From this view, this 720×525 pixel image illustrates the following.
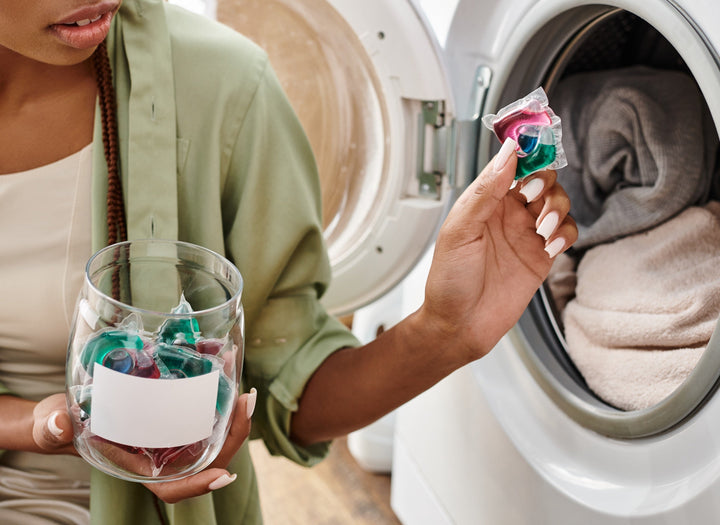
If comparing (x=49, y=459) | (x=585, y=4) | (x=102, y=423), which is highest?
(x=585, y=4)

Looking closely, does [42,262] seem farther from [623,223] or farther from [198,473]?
[623,223]

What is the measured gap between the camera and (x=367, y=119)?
3.64 feet

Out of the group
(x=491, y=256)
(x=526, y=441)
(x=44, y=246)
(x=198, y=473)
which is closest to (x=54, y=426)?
(x=198, y=473)

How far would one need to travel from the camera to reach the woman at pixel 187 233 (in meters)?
0.68

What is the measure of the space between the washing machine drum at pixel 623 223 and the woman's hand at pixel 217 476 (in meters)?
0.34

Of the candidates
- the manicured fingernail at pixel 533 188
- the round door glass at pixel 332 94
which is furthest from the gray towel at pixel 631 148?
the manicured fingernail at pixel 533 188

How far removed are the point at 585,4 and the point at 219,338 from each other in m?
0.46

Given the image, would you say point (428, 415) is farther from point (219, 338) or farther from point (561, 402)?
point (219, 338)

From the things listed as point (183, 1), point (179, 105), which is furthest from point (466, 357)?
point (183, 1)

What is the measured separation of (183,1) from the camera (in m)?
1.12

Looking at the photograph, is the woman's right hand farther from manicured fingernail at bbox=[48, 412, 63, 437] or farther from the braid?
the braid

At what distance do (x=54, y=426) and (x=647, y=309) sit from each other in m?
0.57

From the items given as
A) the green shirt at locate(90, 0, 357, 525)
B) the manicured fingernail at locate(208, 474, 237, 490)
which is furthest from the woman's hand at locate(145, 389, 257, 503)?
the green shirt at locate(90, 0, 357, 525)

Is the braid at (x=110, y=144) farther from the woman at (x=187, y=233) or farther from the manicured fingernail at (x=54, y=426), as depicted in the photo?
the manicured fingernail at (x=54, y=426)
